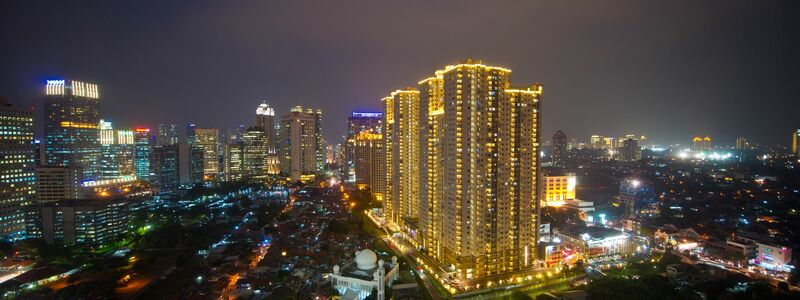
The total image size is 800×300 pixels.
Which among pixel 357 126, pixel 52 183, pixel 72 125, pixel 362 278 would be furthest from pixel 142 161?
pixel 362 278

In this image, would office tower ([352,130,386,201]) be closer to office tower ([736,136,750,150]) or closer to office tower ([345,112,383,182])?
office tower ([345,112,383,182])

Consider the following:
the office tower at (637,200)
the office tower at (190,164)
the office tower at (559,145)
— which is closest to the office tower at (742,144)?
the office tower at (559,145)

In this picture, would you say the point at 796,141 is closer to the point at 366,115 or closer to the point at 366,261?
the point at 366,115

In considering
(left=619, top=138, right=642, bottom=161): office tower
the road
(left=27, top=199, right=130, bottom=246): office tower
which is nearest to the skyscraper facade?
the road

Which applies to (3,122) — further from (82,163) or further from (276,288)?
(276,288)

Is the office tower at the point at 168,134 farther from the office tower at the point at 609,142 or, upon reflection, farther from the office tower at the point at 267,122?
the office tower at the point at 609,142
